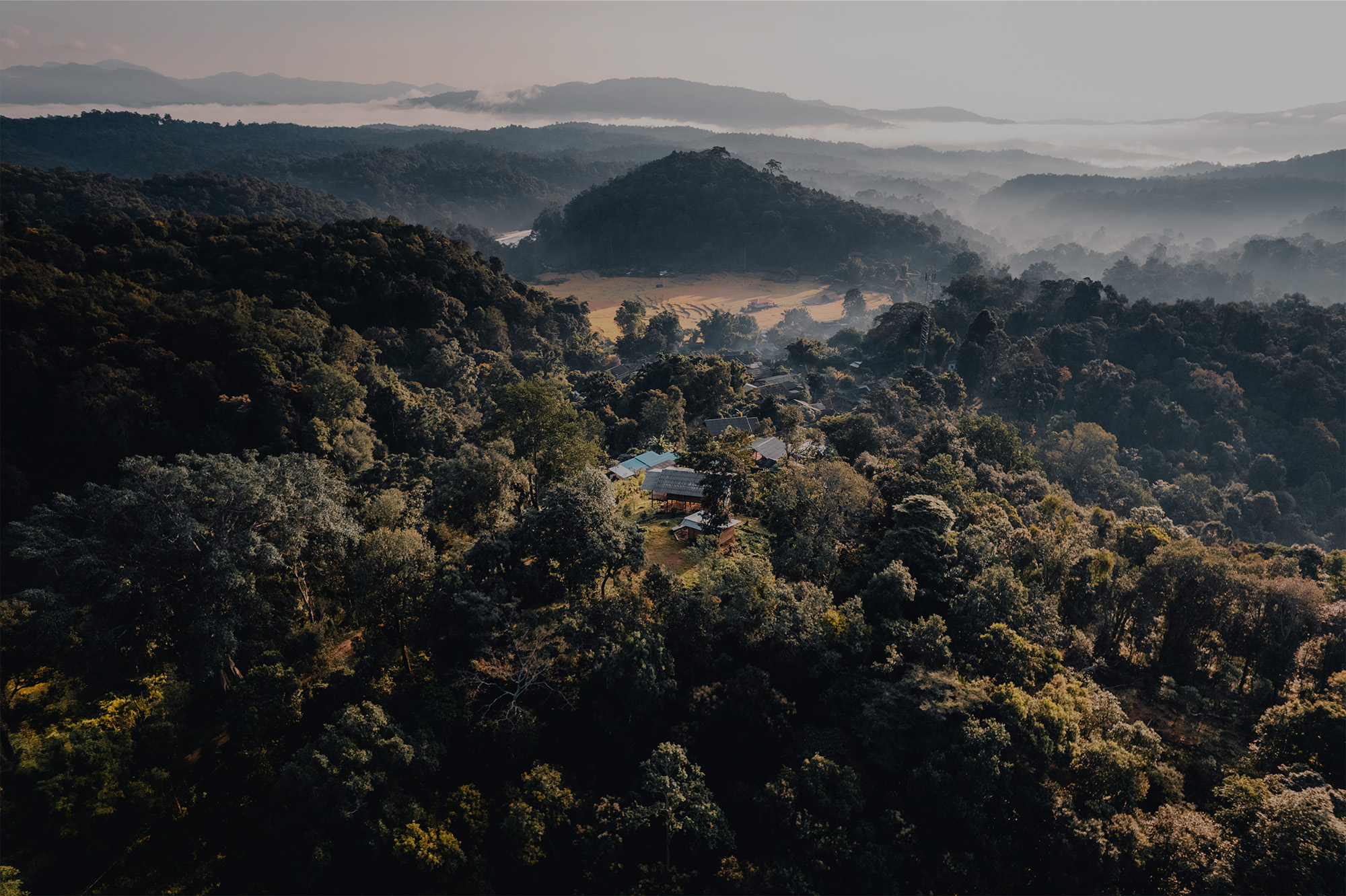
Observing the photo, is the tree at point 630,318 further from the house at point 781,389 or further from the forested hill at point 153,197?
the forested hill at point 153,197

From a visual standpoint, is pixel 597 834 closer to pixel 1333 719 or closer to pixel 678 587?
pixel 678 587

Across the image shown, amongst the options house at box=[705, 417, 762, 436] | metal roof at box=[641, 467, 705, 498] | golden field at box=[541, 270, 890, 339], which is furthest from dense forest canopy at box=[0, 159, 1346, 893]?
golden field at box=[541, 270, 890, 339]

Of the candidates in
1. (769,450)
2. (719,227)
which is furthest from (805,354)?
(719,227)

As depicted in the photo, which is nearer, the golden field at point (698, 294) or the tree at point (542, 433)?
the tree at point (542, 433)

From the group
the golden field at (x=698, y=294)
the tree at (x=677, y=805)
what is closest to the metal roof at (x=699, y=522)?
the tree at (x=677, y=805)

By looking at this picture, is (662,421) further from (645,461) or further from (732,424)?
(645,461)
